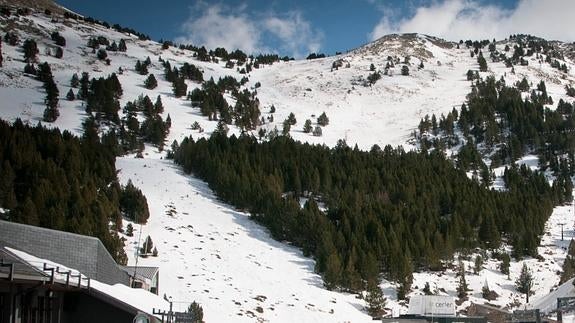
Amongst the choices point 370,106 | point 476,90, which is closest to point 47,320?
point 370,106

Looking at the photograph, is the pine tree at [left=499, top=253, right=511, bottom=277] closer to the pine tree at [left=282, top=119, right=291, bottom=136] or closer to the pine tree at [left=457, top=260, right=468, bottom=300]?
the pine tree at [left=457, top=260, right=468, bottom=300]

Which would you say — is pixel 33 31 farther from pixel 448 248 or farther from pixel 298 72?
pixel 448 248

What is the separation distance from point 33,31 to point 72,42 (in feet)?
31.2

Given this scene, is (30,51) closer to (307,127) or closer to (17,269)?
(307,127)

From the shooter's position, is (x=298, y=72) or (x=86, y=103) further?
(x=298, y=72)

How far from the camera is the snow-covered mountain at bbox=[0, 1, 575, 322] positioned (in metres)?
52.7

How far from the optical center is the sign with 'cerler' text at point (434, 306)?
47.2 meters

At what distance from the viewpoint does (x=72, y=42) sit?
155 meters

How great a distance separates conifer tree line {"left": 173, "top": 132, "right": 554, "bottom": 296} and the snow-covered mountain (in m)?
2.29

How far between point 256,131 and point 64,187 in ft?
229

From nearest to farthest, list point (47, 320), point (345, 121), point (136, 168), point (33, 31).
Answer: point (47, 320) < point (136, 168) < point (345, 121) < point (33, 31)

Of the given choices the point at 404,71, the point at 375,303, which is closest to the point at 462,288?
the point at 375,303

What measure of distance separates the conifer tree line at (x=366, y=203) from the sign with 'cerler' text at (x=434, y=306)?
11917 millimetres

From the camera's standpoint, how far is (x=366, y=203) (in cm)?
7950
